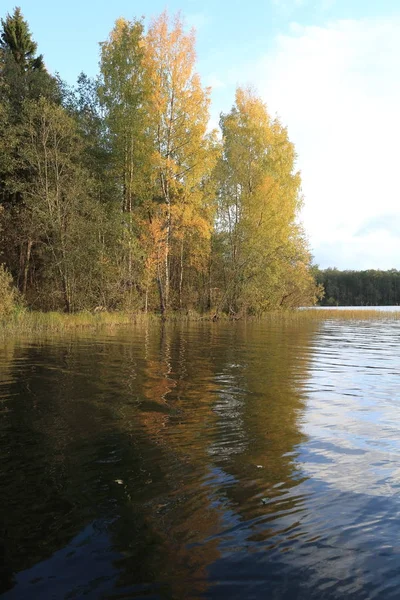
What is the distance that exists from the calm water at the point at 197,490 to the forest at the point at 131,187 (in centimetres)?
1408

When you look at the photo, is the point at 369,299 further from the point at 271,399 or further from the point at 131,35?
the point at 271,399

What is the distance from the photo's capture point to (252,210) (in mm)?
34312

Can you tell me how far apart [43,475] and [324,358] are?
1084cm

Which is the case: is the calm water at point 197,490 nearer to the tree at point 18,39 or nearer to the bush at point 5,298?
the bush at point 5,298

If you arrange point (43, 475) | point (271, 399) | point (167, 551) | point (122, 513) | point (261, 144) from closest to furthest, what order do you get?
point (167, 551), point (122, 513), point (43, 475), point (271, 399), point (261, 144)

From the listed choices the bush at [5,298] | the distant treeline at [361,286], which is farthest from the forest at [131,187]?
the distant treeline at [361,286]

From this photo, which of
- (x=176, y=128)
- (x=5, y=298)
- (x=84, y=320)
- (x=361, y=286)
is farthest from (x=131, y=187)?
(x=361, y=286)

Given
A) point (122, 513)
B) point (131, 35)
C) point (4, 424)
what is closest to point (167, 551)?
point (122, 513)

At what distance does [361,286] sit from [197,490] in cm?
8839

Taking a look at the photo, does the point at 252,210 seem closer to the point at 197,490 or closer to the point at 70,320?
the point at 70,320

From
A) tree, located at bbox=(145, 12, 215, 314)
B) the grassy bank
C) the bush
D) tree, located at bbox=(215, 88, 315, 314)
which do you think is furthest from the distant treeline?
the bush

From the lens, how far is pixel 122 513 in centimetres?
373

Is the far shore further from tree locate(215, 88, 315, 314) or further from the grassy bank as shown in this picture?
tree locate(215, 88, 315, 314)

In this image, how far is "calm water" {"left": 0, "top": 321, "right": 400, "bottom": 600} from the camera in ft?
9.61
